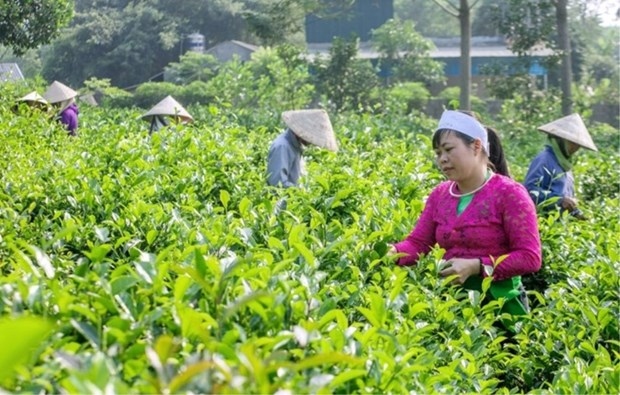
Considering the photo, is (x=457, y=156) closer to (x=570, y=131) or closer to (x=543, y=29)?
(x=570, y=131)

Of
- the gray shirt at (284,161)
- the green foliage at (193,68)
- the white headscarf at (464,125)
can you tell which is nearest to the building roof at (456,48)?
the green foliage at (193,68)

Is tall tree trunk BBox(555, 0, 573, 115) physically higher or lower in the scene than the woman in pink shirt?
lower

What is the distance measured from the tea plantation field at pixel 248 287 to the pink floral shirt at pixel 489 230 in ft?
0.37

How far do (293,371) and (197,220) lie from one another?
1946 millimetres

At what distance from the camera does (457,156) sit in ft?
10.7

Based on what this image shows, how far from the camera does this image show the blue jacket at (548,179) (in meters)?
4.93

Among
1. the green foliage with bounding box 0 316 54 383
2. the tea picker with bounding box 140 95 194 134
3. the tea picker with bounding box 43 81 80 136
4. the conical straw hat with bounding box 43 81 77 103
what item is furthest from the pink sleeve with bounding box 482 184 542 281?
the conical straw hat with bounding box 43 81 77 103

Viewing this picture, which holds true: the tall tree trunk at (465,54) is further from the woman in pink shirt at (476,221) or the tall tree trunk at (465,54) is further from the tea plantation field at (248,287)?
the woman in pink shirt at (476,221)

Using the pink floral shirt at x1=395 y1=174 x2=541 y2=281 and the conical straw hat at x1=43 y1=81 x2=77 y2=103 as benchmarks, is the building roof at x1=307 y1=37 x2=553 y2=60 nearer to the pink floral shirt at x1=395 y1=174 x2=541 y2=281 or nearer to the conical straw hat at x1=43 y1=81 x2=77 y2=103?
the conical straw hat at x1=43 y1=81 x2=77 y2=103

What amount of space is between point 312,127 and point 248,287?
343 cm

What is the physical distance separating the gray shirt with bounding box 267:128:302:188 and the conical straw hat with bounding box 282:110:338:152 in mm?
66

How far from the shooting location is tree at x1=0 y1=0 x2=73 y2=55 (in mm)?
17094

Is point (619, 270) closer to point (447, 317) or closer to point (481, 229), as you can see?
point (481, 229)

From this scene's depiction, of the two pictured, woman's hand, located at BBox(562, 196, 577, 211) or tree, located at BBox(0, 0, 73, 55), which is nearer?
woman's hand, located at BBox(562, 196, 577, 211)
